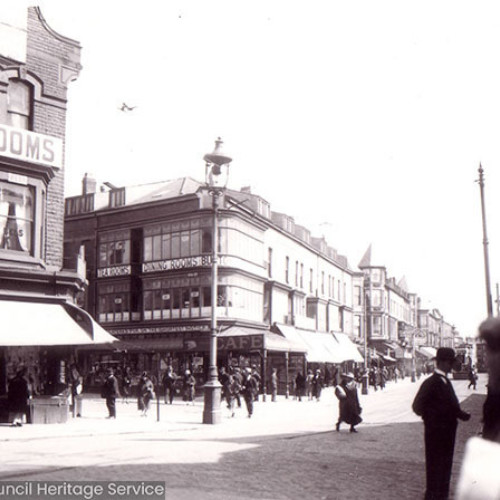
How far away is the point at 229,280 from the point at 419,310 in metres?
105

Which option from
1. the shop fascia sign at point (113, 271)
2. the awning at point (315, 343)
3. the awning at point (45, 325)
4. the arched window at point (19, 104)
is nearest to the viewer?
the awning at point (45, 325)

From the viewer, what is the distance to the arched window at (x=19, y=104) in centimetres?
2125

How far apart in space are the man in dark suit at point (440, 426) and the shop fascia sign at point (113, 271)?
38.9 metres

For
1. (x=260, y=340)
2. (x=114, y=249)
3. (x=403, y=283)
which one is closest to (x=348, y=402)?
(x=260, y=340)

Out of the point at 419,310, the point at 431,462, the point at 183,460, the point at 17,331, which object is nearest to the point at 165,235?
the point at 17,331

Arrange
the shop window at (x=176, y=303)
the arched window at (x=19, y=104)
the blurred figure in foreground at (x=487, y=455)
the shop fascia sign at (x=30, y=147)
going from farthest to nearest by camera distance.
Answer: the shop window at (x=176, y=303) → the arched window at (x=19, y=104) → the shop fascia sign at (x=30, y=147) → the blurred figure in foreground at (x=487, y=455)

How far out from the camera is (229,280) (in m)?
41.4

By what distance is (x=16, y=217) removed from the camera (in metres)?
20.9

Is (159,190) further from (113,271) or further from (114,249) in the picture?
(113,271)

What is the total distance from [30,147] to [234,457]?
40.4ft

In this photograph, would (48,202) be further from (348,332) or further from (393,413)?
(348,332)

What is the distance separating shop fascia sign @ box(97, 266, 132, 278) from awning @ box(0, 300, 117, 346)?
24.1 meters

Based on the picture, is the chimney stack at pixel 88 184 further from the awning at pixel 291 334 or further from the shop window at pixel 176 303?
the awning at pixel 291 334

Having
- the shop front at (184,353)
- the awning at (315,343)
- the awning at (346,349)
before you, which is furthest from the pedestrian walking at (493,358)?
the awning at (346,349)
